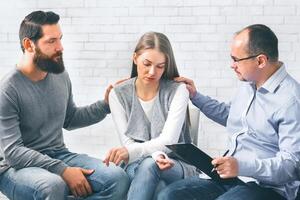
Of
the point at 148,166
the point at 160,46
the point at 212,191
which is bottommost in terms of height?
the point at 212,191

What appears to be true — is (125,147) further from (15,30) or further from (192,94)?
(15,30)

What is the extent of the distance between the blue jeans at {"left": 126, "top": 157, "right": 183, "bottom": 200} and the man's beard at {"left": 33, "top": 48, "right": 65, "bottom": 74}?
2.04ft

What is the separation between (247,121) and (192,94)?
433 mm

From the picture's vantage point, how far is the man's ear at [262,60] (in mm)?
2521

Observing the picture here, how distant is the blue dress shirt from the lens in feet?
7.59

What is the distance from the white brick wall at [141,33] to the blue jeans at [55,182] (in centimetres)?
122

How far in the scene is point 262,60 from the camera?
8.30 feet

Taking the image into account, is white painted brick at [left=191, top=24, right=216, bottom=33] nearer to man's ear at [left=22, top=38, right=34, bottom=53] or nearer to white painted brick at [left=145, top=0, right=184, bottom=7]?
white painted brick at [left=145, top=0, right=184, bottom=7]

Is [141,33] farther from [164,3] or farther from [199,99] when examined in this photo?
[199,99]

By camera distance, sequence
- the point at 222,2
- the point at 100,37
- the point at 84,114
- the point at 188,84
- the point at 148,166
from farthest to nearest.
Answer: the point at 100,37 < the point at 222,2 < the point at 84,114 < the point at 188,84 < the point at 148,166

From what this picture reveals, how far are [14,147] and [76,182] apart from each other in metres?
0.33

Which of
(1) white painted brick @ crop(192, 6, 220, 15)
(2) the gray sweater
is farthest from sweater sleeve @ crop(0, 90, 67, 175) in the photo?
(1) white painted brick @ crop(192, 6, 220, 15)

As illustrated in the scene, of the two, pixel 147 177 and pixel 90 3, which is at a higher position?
pixel 90 3

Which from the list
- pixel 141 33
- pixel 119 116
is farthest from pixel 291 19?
pixel 119 116
